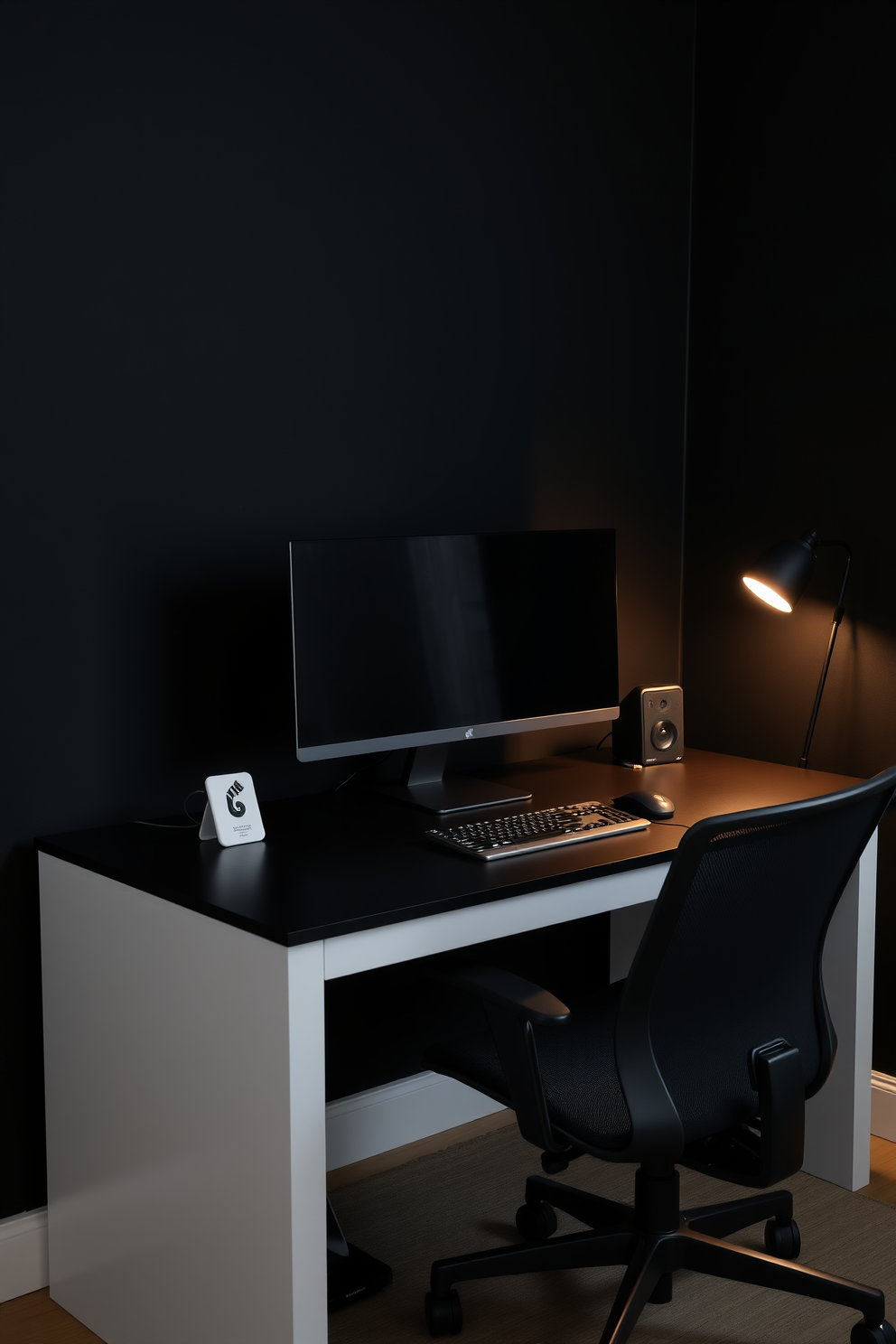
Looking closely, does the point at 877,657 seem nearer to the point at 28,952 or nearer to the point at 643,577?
the point at 643,577

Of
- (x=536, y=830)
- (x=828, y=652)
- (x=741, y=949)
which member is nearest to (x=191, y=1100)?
(x=536, y=830)

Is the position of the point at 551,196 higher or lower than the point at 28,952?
higher

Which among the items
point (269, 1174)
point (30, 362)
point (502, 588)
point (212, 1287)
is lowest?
point (212, 1287)

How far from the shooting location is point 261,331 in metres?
2.37

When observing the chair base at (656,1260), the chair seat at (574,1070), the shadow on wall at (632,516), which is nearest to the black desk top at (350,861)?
the chair seat at (574,1070)

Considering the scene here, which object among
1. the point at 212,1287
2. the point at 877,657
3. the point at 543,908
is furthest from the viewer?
the point at 877,657

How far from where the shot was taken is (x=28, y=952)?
7.13ft

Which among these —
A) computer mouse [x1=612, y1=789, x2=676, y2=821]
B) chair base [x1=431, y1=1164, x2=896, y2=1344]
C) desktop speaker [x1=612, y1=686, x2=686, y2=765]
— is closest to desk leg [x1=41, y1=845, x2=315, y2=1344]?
chair base [x1=431, y1=1164, x2=896, y2=1344]

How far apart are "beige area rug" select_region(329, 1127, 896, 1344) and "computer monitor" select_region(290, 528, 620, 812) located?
0.77m

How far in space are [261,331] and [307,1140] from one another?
4.69 ft

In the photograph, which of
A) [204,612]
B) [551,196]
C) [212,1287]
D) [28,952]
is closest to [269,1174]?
[212,1287]

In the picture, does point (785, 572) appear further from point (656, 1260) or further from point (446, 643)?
point (656, 1260)

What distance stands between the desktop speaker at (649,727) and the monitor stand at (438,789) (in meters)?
0.36

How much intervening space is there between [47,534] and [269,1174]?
108cm
